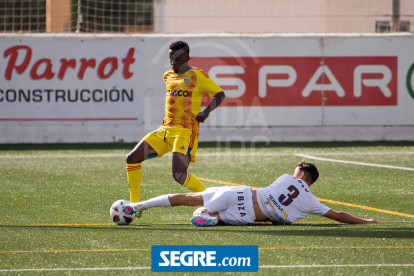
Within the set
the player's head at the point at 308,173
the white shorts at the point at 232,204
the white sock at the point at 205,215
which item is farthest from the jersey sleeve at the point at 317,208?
the white sock at the point at 205,215

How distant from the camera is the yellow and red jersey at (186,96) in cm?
645

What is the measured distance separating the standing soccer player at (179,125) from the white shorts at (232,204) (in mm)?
765

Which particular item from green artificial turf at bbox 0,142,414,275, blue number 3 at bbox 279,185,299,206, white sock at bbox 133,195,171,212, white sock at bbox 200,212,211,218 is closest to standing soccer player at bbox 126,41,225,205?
green artificial turf at bbox 0,142,414,275

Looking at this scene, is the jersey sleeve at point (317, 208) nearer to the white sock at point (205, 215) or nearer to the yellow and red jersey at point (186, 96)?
the white sock at point (205, 215)

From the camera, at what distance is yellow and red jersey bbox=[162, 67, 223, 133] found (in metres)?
6.45

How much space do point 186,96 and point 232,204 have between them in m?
1.54

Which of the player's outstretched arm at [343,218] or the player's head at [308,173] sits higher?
the player's head at [308,173]

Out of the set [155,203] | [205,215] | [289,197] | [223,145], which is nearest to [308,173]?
[289,197]

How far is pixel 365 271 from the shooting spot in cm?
391

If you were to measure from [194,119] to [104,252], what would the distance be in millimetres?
2445

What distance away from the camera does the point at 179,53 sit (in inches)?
250

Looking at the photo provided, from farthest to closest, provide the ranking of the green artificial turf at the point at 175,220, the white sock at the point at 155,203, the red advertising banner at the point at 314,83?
the red advertising banner at the point at 314,83, the white sock at the point at 155,203, the green artificial turf at the point at 175,220

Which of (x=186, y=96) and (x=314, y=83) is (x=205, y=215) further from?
(x=314, y=83)

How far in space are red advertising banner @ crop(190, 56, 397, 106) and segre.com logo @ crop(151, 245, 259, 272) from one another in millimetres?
10086
